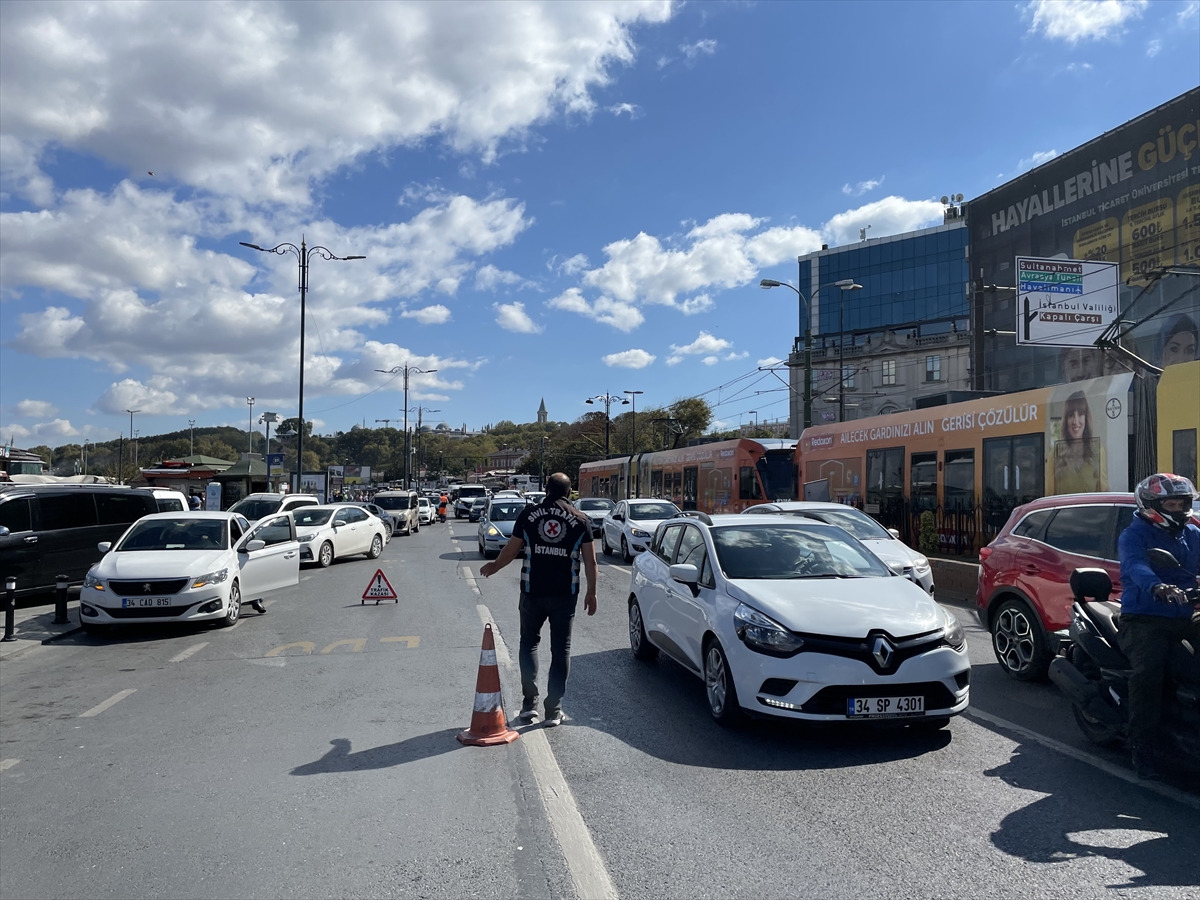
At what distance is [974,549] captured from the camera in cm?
1719

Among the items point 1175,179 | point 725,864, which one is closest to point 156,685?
point 725,864

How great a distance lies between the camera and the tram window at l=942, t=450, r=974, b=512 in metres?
17.3

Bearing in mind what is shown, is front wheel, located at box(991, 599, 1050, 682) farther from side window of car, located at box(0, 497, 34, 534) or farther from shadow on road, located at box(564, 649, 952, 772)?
side window of car, located at box(0, 497, 34, 534)

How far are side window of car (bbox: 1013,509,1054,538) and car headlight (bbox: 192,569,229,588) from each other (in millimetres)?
9453

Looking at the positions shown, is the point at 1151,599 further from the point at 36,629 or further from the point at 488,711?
the point at 36,629

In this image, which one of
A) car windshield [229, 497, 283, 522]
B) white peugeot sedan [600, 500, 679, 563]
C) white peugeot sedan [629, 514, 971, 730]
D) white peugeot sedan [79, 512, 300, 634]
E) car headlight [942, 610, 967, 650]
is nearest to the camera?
white peugeot sedan [629, 514, 971, 730]

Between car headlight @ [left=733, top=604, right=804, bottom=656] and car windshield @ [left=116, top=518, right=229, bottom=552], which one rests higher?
car windshield @ [left=116, top=518, right=229, bottom=552]

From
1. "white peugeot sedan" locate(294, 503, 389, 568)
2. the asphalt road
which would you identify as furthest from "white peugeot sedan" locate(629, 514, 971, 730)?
"white peugeot sedan" locate(294, 503, 389, 568)

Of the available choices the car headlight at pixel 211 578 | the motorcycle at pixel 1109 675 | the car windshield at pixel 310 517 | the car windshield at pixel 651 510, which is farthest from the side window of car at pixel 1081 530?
the car windshield at pixel 310 517

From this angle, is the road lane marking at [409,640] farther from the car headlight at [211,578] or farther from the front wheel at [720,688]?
the front wheel at [720,688]

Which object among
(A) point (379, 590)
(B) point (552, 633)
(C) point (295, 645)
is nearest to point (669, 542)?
(B) point (552, 633)

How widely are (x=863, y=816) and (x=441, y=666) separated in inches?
208

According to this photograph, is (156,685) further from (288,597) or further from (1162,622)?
(1162,622)

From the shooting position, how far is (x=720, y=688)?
6398 mm
